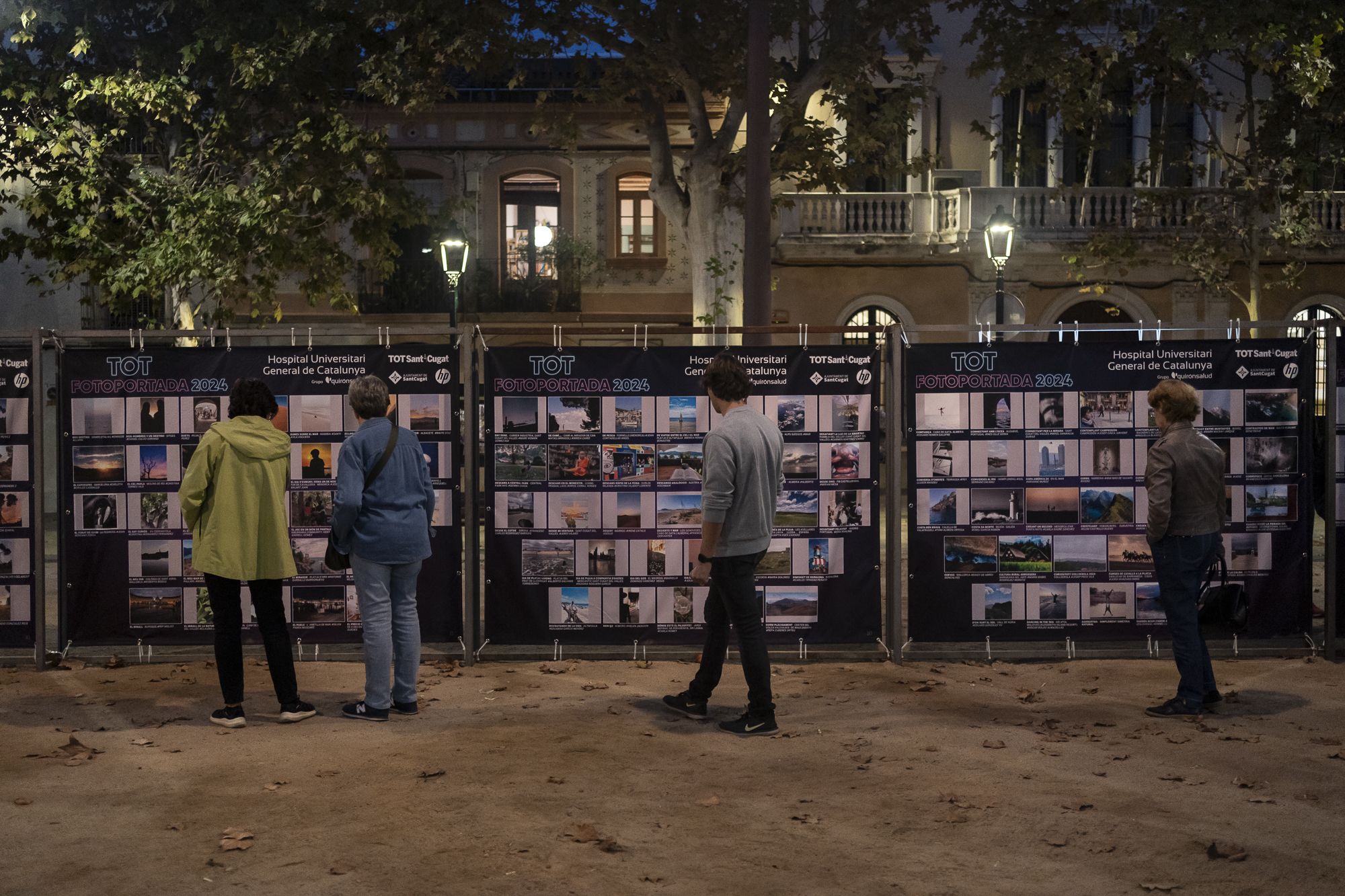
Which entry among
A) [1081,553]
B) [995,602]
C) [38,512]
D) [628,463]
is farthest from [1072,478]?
[38,512]

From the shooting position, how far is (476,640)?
9383mm

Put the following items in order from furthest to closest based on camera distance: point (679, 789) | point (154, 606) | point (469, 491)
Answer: point (154, 606), point (469, 491), point (679, 789)

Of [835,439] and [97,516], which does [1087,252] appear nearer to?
[835,439]

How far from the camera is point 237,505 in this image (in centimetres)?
769

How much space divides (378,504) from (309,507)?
6.02ft

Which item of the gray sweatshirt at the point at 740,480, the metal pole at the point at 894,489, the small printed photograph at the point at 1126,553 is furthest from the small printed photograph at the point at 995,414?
the gray sweatshirt at the point at 740,480

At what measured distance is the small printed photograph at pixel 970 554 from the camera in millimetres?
9203

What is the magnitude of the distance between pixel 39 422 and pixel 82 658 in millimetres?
1583

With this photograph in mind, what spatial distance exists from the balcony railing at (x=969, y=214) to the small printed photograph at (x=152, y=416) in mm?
20748

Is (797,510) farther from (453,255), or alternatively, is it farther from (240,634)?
(453,255)

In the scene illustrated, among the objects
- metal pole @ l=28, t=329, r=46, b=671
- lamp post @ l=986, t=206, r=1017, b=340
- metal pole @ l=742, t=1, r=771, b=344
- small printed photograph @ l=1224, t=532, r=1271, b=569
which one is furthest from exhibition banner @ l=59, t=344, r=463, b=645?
lamp post @ l=986, t=206, r=1017, b=340

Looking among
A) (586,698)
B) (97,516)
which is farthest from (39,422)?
(586,698)

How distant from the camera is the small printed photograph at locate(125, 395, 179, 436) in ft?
30.3

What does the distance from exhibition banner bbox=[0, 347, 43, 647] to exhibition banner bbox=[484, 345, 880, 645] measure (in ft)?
9.91
